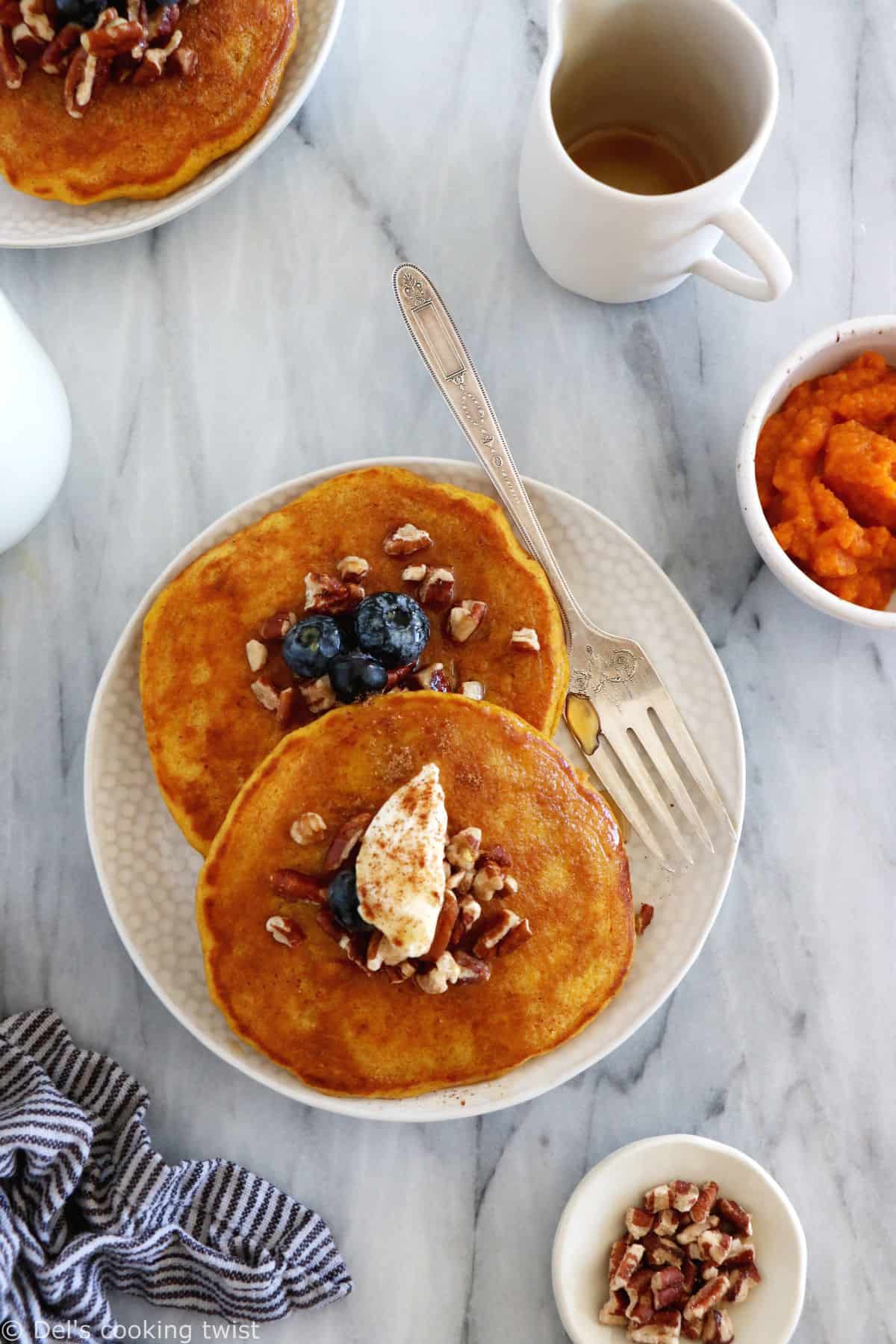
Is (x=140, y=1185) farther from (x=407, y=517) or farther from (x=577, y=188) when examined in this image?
(x=577, y=188)

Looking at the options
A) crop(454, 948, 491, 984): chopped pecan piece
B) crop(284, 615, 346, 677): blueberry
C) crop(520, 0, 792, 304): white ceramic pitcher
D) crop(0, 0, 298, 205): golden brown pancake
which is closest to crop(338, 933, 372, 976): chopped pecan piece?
crop(454, 948, 491, 984): chopped pecan piece

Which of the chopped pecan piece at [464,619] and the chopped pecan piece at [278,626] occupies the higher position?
the chopped pecan piece at [278,626]

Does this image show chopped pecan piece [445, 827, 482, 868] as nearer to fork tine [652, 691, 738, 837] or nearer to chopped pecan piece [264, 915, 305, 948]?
chopped pecan piece [264, 915, 305, 948]

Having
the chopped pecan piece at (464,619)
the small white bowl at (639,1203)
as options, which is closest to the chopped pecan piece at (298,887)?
the chopped pecan piece at (464,619)

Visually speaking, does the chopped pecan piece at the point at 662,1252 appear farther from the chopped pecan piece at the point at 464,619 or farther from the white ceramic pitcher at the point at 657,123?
the white ceramic pitcher at the point at 657,123

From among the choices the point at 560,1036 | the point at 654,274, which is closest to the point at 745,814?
the point at 560,1036

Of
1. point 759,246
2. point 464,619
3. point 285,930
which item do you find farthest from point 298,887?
point 759,246
